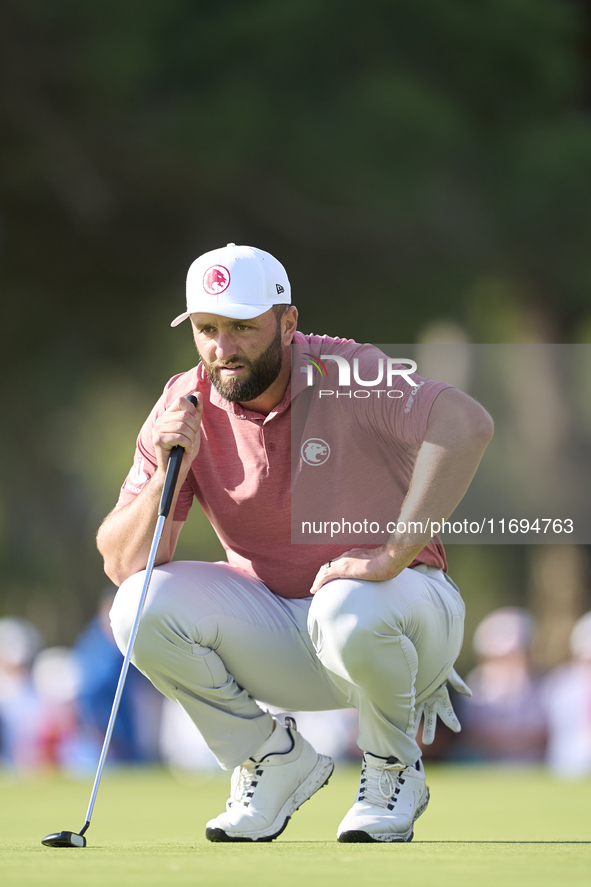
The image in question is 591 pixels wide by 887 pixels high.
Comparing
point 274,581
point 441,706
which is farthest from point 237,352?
point 441,706

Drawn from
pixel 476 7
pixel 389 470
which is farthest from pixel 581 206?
pixel 389 470

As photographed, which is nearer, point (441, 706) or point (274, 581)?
point (441, 706)

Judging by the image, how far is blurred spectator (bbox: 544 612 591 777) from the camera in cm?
846

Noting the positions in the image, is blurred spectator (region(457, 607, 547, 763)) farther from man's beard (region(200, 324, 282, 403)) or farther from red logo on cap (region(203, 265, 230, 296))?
red logo on cap (region(203, 265, 230, 296))

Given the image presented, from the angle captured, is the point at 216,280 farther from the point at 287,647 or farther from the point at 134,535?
the point at 287,647

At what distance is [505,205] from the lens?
31.2ft

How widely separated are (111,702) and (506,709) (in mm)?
2667

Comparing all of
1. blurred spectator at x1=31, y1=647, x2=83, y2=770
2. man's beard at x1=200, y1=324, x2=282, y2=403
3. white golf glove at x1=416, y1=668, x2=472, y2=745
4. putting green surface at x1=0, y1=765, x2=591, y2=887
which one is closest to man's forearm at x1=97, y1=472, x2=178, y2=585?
man's beard at x1=200, y1=324, x2=282, y2=403

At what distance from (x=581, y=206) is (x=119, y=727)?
499 cm

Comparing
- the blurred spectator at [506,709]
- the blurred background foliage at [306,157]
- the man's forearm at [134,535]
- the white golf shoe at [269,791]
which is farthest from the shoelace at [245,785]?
the blurred background foliage at [306,157]

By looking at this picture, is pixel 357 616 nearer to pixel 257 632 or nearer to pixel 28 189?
pixel 257 632

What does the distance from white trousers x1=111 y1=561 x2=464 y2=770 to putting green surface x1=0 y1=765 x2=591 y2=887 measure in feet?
1.10

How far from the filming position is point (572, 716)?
8.61 metres

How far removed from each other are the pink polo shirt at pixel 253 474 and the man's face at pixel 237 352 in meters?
0.10
